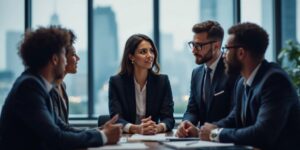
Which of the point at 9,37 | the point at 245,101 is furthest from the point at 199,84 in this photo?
the point at 9,37

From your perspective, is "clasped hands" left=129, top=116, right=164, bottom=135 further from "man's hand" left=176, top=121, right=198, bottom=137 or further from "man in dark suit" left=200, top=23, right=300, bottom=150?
"man in dark suit" left=200, top=23, right=300, bottom=150

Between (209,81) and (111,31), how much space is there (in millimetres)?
3020

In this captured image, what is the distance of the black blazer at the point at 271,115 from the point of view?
2.29m

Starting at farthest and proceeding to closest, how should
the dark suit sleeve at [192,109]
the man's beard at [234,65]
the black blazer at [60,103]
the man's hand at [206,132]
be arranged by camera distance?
the dark suit sleeve at [192,109]
the black blazer at [60,103]
the man's beard at [234,65]
the man's hand at [206,132]

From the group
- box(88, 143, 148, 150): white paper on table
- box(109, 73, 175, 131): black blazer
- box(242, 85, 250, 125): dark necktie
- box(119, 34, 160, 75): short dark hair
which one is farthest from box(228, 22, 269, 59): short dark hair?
box(119, 34, 160, 75): short dark hair

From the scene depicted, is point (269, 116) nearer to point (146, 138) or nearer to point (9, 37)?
point (146, 138)

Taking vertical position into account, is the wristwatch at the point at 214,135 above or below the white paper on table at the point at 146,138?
above

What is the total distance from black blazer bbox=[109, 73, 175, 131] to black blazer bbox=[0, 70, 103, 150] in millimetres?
1210

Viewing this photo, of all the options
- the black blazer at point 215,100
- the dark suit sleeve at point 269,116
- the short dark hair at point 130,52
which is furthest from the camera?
the short dark hair at point 130,52

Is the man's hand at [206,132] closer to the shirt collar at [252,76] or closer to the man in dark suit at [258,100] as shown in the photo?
the man in dark suit at [258,100]

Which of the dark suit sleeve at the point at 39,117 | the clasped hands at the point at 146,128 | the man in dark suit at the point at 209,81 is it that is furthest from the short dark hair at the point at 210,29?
the dark suit sleeve at the point at 39,117

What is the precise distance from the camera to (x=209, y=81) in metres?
3.43

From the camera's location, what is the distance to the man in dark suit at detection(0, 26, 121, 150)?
2.19 meters

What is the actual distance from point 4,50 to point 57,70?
4056 mm
